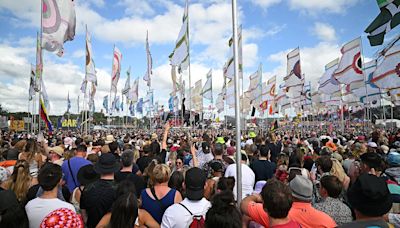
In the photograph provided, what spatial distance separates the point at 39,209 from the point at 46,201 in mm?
104

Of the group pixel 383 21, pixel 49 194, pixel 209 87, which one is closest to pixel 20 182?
pixel 49 194

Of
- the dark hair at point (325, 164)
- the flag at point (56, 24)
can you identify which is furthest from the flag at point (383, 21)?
the flag at point (56, 24)

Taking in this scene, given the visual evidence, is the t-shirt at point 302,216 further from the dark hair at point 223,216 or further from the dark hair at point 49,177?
the dark hair at point 49,177

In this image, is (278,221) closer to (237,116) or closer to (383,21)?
(237,116)

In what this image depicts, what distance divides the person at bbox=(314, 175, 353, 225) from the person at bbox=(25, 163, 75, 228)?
285 cm

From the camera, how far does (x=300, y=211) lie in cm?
264

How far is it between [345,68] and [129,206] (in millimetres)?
13231

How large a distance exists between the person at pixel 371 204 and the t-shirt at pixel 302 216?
410mm

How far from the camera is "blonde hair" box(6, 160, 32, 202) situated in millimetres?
3740

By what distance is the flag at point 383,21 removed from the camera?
7.24m

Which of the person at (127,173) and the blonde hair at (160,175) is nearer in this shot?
the blonde hair at (160,175)

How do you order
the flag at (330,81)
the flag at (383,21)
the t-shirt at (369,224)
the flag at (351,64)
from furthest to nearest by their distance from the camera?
the flag at (330,81) < the flag at (351,64) < the flag at (383,21) < the t-shirt at (369,224)

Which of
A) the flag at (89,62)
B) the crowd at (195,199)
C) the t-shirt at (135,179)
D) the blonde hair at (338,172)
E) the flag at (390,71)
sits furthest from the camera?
the flag at (89,62)

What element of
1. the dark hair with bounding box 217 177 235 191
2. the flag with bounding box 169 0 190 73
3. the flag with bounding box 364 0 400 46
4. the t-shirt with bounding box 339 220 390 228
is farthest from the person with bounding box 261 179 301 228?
the flag with bounding box 169 0 190 73
